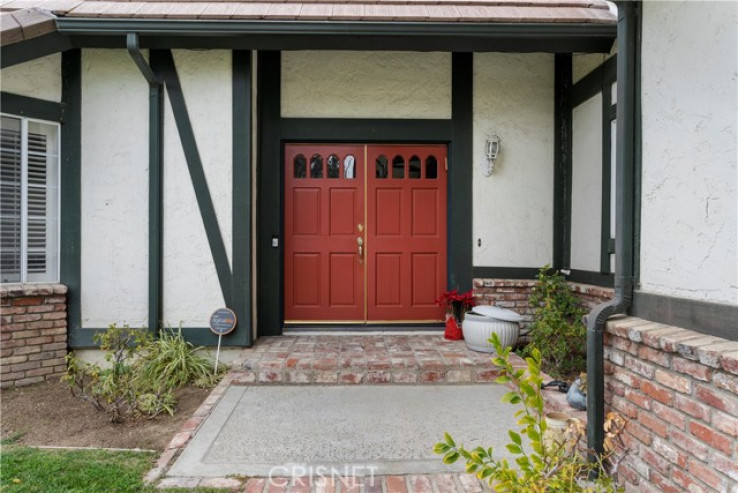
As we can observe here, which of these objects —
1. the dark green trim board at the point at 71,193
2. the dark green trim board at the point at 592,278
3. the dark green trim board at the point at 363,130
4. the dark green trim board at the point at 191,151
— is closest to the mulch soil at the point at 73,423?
the dark green trim board at the point at 71,193

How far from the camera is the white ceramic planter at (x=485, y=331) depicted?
4031mm

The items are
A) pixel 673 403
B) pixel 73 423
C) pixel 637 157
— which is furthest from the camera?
pixel 73 423

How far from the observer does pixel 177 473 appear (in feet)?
7.63

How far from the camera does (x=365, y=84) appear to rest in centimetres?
482

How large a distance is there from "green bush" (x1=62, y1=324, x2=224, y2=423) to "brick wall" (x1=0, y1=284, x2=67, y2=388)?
0.20 meters

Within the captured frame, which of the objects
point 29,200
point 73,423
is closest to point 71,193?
point 29,200

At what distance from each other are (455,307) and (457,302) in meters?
0.06

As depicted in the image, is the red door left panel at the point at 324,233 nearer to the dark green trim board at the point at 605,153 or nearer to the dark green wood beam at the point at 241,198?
the dark green wood beam at the point at 241,198

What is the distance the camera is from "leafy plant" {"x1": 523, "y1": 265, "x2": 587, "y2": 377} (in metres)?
3.95

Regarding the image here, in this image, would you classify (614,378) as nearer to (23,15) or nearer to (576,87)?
(576,87)

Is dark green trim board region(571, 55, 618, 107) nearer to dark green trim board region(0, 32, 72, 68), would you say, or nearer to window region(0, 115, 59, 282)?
dark green trim board region(0, 32, 72, 68)

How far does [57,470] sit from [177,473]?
0.67 m

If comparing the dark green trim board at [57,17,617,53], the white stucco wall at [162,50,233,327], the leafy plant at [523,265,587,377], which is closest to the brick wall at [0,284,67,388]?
the white stucco wall at [162,50,233,327]

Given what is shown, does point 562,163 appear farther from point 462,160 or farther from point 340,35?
point 340,35
